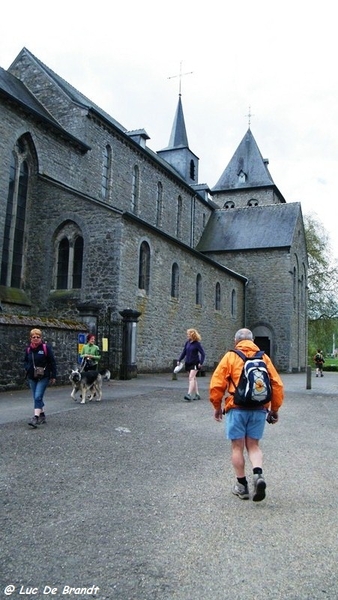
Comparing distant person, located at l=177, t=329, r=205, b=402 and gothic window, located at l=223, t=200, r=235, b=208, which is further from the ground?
gothic window, located at l=223, t=200, r=235, b=208

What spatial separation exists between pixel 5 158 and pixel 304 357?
27.3 m

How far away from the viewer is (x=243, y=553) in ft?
10.2

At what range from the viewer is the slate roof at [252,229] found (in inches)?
1287

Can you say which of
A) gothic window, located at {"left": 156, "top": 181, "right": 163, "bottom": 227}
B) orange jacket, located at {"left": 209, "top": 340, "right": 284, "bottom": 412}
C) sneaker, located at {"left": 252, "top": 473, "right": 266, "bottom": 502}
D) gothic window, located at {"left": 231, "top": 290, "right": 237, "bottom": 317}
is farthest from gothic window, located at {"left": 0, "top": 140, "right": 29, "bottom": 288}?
gothic window, located at {"left": 231, "top": 290, "right": 237, "bottom": 317}

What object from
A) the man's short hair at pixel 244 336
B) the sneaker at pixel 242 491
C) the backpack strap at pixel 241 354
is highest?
the man's short hair at pixel 244 336

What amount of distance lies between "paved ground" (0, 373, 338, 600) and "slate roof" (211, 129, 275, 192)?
3929cm

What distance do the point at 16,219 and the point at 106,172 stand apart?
6.71 meters

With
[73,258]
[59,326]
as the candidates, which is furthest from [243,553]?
[73,258]

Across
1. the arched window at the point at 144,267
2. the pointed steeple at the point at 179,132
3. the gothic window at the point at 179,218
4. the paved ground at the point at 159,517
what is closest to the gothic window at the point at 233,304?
the gothic window at the point at 179,218

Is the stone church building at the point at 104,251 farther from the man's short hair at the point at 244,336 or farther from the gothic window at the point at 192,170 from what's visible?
the gothic window at the point at 192,170

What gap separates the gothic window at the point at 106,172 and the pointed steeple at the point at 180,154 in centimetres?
1659

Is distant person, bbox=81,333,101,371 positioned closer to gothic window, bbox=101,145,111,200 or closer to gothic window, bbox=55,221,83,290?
gothic window, bbox=55,221,83,290

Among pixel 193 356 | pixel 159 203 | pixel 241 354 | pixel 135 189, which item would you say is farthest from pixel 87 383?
pixel 159 203

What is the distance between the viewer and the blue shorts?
4.18 metres
